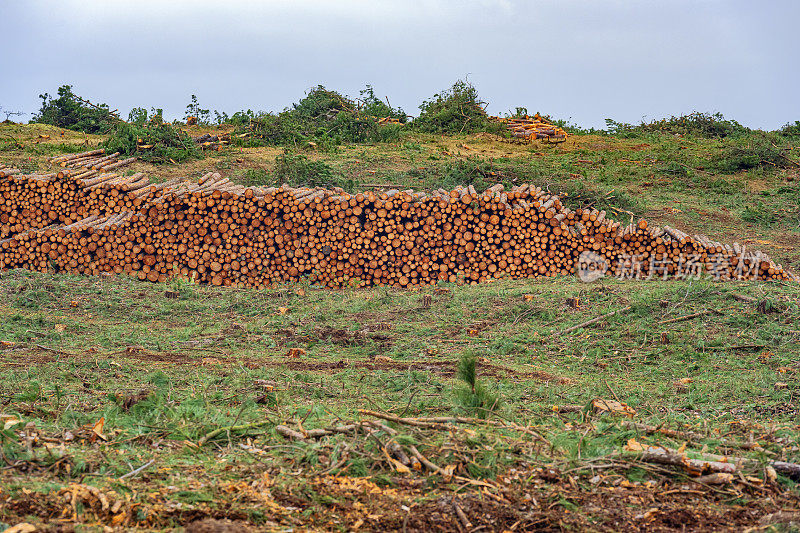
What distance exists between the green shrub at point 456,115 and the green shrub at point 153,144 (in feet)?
25.6

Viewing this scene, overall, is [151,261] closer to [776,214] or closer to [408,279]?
[408,279]

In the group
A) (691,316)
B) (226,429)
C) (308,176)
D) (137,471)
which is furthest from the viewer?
(308,176)

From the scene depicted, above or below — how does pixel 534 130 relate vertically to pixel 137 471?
above

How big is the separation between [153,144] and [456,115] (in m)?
9.76

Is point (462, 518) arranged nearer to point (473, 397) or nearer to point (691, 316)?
point (473, 397)

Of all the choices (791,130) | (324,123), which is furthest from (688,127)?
(324,123)

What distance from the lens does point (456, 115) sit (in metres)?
23.5

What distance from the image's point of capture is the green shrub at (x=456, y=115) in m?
23.0

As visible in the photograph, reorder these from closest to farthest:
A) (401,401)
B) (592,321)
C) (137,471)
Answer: (137,471)
(401,401)
(592,321)

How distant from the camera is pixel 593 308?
396 inches

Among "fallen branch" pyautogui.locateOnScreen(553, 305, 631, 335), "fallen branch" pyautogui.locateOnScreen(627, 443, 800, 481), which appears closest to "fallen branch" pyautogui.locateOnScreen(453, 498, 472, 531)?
"fallen branch" pyautogui.locateOnScreen(627, 443, 800, 481)

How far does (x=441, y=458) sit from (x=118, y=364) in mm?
4592

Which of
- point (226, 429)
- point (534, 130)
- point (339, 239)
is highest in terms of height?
point (534, 130)

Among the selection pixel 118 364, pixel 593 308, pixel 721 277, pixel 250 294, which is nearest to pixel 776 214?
pixel 721 277
